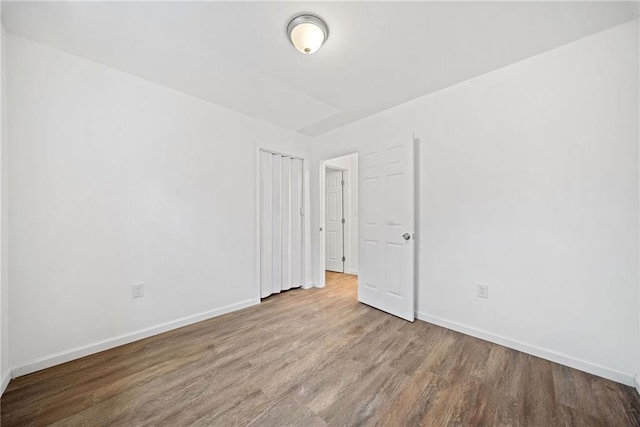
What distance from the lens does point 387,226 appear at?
2826 millimetres

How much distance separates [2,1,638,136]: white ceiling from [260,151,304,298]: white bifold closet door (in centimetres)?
116

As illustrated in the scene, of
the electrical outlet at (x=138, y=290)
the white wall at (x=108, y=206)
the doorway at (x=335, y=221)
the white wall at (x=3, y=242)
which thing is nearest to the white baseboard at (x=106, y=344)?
the white wall at (x=108, y=206)

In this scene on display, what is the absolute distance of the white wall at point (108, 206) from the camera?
1760mm

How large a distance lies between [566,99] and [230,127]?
3084 millimetres

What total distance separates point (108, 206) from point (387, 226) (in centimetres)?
268

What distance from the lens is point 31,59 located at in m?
1.78

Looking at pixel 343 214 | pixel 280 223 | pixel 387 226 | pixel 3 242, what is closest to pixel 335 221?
pixel 343 214

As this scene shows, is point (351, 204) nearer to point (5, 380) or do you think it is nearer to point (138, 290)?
point (138, 290)

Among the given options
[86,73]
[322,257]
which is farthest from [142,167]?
[322,257]

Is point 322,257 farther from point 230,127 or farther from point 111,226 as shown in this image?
point 111,226

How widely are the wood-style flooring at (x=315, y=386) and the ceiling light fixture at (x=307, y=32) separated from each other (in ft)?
7.57

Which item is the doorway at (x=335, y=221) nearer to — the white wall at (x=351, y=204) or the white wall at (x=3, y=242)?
the white wall at (x=351, y=204)

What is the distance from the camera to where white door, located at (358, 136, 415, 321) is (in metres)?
2.59

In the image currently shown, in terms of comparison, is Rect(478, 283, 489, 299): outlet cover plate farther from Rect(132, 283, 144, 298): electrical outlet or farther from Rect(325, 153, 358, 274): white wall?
Rect(132, 283, 144, 298): electrical outlet
